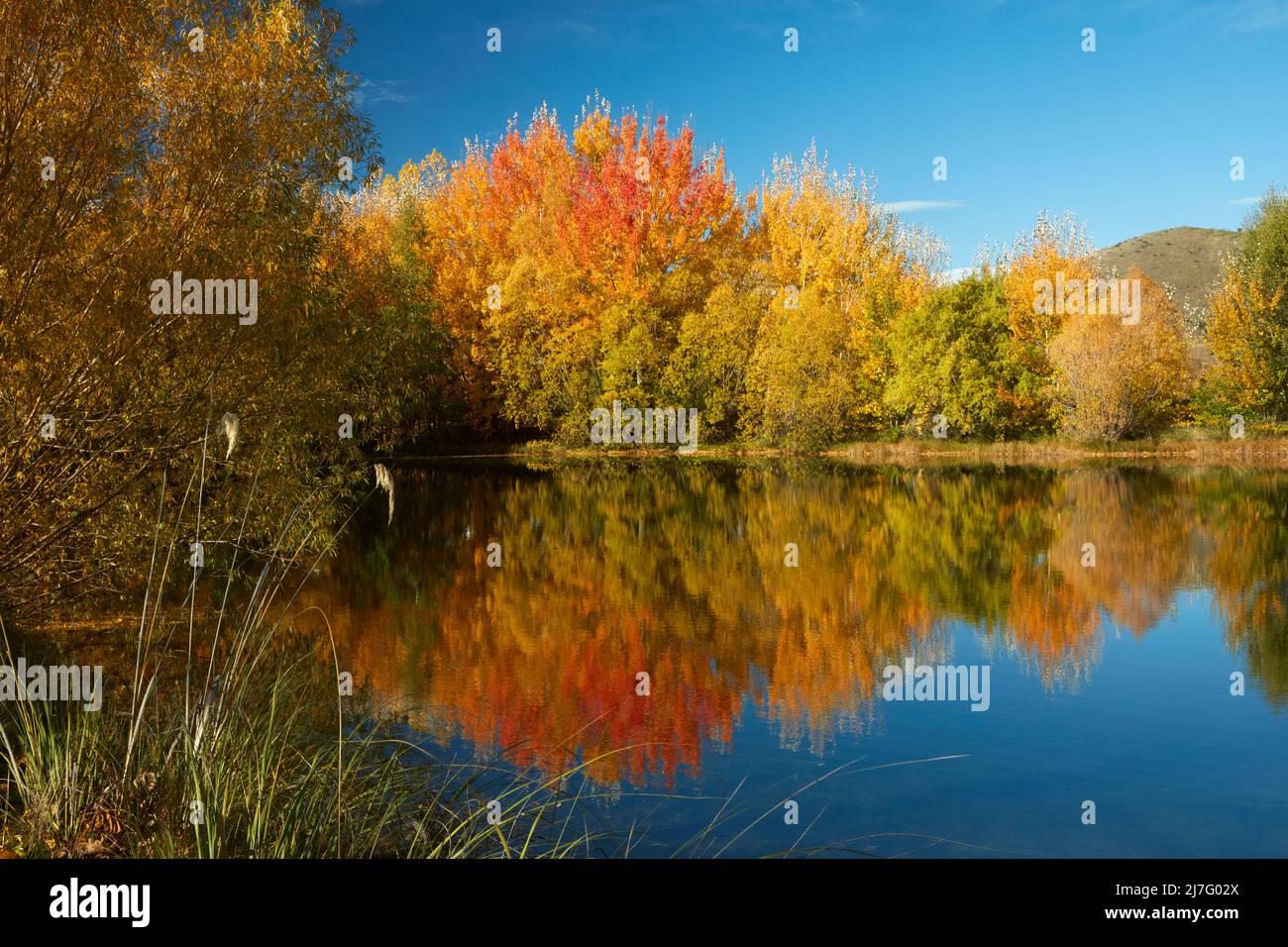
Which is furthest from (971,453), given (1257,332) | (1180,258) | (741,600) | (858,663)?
(1180,258)

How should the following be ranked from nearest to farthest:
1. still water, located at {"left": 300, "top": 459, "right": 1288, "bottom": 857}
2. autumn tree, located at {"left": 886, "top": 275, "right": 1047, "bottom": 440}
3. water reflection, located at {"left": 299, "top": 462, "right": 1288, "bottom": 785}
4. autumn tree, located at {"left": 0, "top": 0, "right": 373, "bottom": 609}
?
still water, located at {"left": 300, "top": 459, "right": 1288, "bottom": 857} < autumn tree, located at {"left": 0, "top": 0, "right": 373, "bottom": 609} < water reflection, located at {"left": 299, "top": 462, "right": 1288, "bottom": 785} < autumn tree, located at {"left": 886, "top": 275, "right": 1047, "bottom": 440}

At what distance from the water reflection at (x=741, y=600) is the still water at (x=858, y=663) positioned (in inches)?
2.3

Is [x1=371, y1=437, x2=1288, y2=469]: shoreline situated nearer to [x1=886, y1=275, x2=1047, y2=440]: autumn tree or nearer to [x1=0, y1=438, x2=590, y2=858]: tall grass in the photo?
[x1=886, y1=275, x2=1047, y2=440]: autumn tree

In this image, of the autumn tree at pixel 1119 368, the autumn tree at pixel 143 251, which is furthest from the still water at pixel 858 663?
the autumn tree at pixel 1119 368

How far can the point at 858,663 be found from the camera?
11414 millimetres

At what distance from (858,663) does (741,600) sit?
3.42 m

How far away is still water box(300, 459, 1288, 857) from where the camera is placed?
7.33 metres

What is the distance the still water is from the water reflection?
0.19 feet

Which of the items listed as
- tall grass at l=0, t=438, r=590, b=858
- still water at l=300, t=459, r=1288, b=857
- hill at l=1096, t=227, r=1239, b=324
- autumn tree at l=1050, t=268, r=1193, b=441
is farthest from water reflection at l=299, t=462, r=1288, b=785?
hill at l=1096, t=227, r=1239, b=324

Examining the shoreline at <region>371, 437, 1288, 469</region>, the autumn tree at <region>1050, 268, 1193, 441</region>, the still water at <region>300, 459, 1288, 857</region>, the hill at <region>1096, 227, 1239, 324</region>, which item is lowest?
the still water at <region>300, 459, 1288, 857</region>

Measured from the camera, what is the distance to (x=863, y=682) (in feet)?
35.0

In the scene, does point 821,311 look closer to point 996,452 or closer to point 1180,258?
point 996,452

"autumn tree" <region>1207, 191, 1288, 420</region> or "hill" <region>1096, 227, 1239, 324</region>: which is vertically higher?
"hill" <region>1096, 227, 1239, 324</region>

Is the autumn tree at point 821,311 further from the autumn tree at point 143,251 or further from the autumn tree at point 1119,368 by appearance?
the autumn tree at point 143,251
